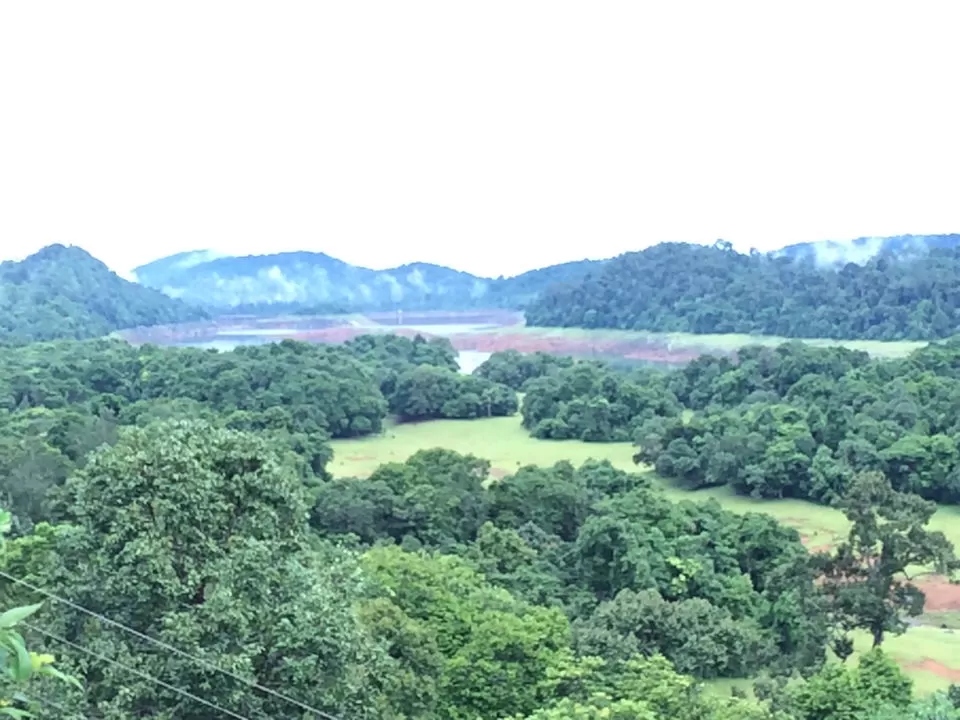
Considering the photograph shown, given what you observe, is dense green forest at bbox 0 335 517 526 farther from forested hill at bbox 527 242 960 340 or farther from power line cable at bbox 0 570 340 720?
forested hill at bbox 527 242 960 340

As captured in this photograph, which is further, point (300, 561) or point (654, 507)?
point (654, 507)

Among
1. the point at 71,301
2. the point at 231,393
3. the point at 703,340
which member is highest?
the point at 71,301

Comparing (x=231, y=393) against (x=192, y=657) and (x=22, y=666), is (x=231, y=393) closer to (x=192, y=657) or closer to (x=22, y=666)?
(x=192, y=657)

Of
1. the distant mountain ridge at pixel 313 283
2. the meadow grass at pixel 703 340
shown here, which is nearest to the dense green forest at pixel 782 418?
the meadow grass at pixel 703 340

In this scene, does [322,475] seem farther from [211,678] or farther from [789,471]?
[211,678]

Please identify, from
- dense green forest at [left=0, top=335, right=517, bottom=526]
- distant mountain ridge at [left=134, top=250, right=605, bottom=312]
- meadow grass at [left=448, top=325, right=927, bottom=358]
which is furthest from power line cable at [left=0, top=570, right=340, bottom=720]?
distant mountain ridge at [left=134, top=250, right=605, bottom=312]

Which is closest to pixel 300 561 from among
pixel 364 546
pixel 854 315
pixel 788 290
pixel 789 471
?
pixel 364 546

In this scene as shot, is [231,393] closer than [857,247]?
Yes

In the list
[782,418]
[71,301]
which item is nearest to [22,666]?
[782,418]
